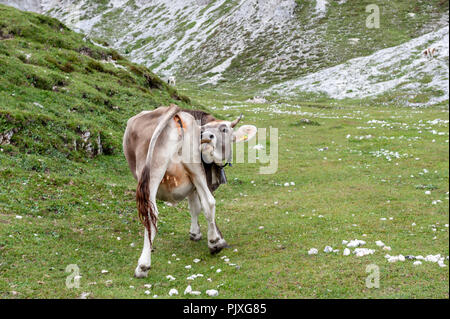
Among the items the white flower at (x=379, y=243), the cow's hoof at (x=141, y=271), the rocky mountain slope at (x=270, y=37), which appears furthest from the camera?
the rocky mountain slope at (x=270, y=37)

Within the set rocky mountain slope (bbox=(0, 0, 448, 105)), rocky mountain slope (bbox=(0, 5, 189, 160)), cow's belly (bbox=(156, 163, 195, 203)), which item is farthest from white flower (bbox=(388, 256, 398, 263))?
rocky mountain slope (bbox=(0, 0, 448, 105))

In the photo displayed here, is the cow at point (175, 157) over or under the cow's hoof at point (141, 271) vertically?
over

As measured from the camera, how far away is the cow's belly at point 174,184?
30.0 feet

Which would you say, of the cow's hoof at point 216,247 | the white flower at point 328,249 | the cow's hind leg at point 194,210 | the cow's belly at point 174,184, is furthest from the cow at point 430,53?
the cow's belly at point 174,184

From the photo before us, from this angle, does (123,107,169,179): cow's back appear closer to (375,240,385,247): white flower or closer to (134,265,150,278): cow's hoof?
(134,265,150,278): cow's hoof

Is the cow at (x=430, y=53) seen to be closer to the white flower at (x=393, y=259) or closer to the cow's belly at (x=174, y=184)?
the white flower at (x=393, y=259)

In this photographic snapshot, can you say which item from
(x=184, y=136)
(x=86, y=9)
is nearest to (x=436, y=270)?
(x=184, y=136)

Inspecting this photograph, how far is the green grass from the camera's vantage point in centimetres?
757

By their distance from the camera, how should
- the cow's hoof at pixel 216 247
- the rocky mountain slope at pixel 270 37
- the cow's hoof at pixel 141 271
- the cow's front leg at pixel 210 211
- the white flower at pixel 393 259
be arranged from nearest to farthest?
1. the white flower at pixel 393 259
2. the cow's hoof at pixel 141 271
3. the cow's front leg at pixel 210 211
4. the cow's hoof at pixel 216 247
5. the rocky mountain slope at pixel 270 37

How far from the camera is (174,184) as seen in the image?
9.24 meters

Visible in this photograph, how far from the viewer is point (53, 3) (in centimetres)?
18775

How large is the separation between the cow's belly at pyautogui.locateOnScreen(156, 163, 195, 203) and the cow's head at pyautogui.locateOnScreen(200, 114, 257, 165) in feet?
2.43

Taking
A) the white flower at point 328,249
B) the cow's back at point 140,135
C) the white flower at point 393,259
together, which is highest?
the cow's back at point 140,135
